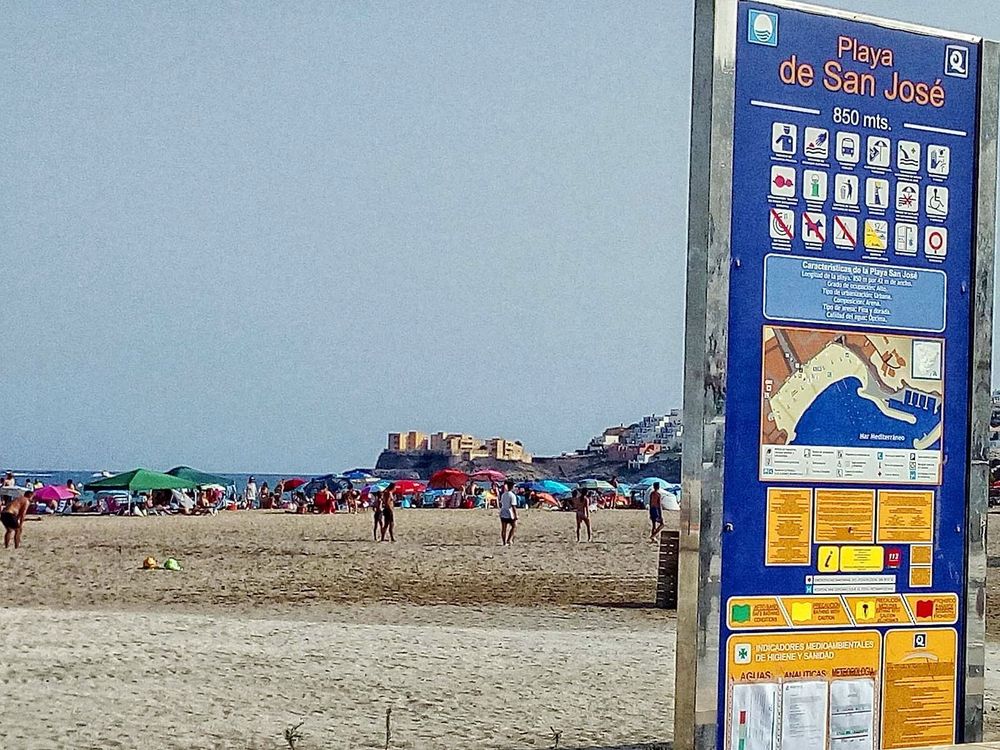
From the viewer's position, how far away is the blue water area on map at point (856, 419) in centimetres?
610

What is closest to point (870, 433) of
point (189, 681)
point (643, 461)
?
point (189, 681)

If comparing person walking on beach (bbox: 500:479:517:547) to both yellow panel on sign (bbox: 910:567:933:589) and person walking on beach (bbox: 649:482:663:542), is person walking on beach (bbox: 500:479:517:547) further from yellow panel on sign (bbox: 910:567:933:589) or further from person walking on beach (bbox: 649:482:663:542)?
yellow panel on sign (bbox: 910:567:933:589)

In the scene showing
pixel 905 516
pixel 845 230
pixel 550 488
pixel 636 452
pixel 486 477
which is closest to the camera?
pixel 845 230

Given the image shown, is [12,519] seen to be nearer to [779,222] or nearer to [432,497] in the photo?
[779,222]

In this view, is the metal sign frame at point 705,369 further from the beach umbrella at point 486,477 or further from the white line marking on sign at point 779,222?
the beach umbrella at point 486,477

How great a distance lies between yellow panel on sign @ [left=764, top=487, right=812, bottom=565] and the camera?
601 cm

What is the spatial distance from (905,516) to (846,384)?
2.03 feet

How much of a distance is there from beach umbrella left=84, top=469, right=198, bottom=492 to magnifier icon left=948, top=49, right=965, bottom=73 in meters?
49.3

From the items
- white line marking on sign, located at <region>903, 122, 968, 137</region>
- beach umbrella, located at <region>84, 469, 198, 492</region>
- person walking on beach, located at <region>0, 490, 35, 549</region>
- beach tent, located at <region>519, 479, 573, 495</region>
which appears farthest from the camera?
beach tent, located at <region>519, 479, 573, 495</region>

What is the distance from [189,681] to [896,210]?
6393mm

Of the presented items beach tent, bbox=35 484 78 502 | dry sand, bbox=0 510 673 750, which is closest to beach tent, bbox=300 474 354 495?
beach tent, bbox=35 484 78 502

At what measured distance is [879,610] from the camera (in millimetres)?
6266

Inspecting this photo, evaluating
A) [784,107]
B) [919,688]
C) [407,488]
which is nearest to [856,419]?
[919,688]

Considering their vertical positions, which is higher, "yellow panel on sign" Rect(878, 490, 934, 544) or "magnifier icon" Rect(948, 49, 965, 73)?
"magnifier icon" Rect(948, 49, 965, 73)
